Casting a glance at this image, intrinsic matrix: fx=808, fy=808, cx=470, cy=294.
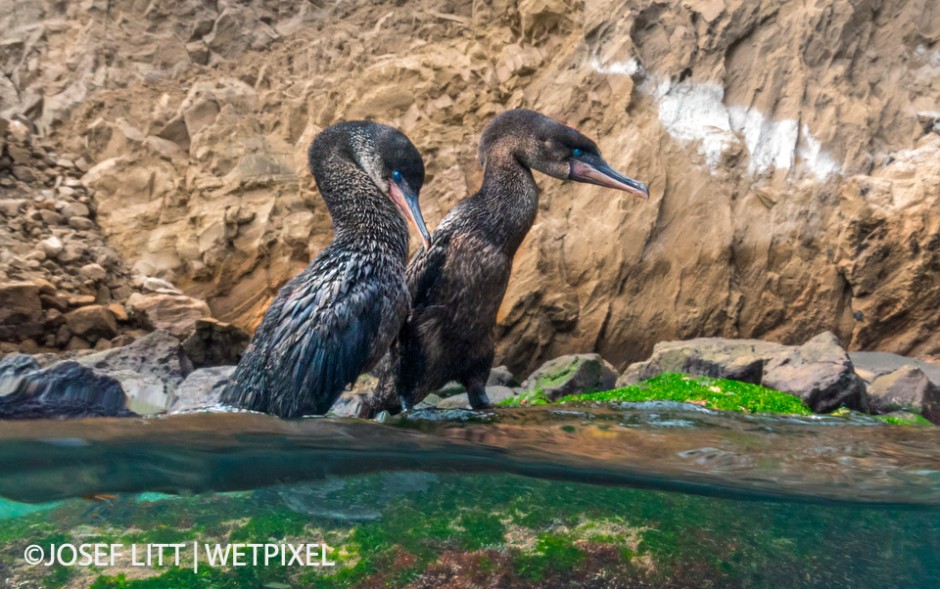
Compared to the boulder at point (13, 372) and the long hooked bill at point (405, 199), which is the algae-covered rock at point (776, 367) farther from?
the boulder at point (13, 372)

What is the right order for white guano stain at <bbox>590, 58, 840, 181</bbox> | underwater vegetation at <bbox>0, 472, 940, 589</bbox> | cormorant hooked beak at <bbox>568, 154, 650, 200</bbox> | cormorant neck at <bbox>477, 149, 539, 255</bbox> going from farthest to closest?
white guano stain at <bbox>590, 58, 840, 181</bbox>
cormorant hooked beak at <bbox>568, 154, 650, 200</bbox>
cormorant neck at <bbox>477, 149, 539, 255</bbox>
underwater vegetation at <bbox>0, 472, 940, 589</bbox>

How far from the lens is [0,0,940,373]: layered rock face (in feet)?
29.4

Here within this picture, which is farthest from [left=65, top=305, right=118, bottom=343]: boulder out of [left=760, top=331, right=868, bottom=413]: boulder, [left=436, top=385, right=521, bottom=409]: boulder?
[left=760, top=331, right=868, bottom=413]: boulder

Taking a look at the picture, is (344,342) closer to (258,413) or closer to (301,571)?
(258,413)

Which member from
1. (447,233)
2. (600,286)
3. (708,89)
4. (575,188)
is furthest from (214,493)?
(708,89)

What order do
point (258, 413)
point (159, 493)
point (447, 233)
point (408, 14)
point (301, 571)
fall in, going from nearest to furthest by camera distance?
point (301, 571) → point (159, 493) → point (258, 413) → point (447, 233) → point (408, 14)

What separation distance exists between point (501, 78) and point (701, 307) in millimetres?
4033

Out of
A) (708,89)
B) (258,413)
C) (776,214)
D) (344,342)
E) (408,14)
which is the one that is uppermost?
(408,14)

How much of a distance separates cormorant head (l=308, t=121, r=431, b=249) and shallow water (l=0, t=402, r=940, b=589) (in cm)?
123

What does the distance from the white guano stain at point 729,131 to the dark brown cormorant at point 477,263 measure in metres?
4.74

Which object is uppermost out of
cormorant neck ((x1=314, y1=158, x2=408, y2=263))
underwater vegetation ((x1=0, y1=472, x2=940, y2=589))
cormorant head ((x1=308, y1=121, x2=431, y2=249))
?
cormorant head ((x1=308, y1=121, x2=431, y2=249))

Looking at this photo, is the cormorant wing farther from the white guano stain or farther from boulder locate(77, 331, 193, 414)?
the white guano stain

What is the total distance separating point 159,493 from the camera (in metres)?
3.30

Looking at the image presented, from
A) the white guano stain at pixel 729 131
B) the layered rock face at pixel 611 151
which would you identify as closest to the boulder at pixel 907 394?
the layered rock face at pixel 611 151
